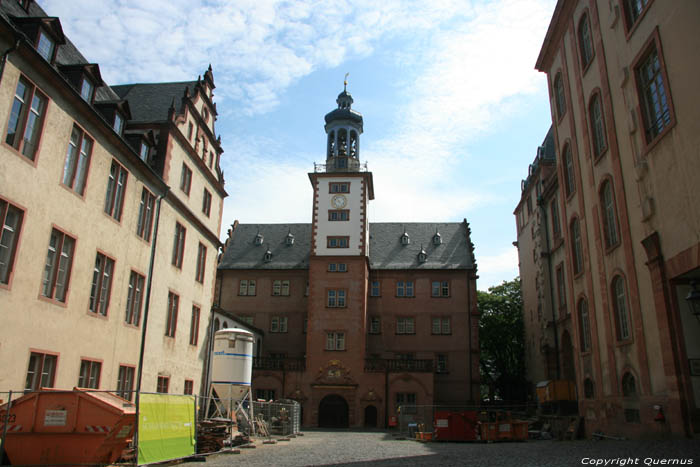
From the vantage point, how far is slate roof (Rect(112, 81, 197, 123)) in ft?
83.4

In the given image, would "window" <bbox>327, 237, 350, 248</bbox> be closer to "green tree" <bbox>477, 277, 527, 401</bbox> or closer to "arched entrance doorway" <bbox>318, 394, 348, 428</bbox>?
"arched entrance doorway" <bbox>318, 394, 348, 428</bbox>

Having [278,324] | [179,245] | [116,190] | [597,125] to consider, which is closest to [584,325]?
[597,125]

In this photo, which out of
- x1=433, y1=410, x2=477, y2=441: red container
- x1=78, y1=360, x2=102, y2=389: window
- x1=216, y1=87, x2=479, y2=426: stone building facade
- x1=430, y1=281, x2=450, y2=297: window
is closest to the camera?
x1=78, y1=360, x2=102, y2=389: window

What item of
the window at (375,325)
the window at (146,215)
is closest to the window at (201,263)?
the window at (146,215)

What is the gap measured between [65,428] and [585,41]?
75.1ft

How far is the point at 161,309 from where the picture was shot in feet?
78.0

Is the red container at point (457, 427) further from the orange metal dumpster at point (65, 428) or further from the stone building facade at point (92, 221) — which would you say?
the orange metal dumpster at point (65, 428)

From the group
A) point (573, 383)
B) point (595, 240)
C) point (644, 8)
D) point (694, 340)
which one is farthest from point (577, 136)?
point (573, 383)

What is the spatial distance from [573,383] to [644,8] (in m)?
21.1

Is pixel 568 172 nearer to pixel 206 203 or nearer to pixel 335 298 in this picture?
pixel 206 203

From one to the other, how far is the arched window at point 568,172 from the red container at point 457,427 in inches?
450

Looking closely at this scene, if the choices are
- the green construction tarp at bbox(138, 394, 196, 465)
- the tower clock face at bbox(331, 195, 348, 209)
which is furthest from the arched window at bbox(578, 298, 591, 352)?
the tower clock face at bbox(331, 195, 348, 209)

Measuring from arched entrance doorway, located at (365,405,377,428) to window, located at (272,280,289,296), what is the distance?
13.6 meters

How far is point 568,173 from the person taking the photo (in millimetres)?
25594
